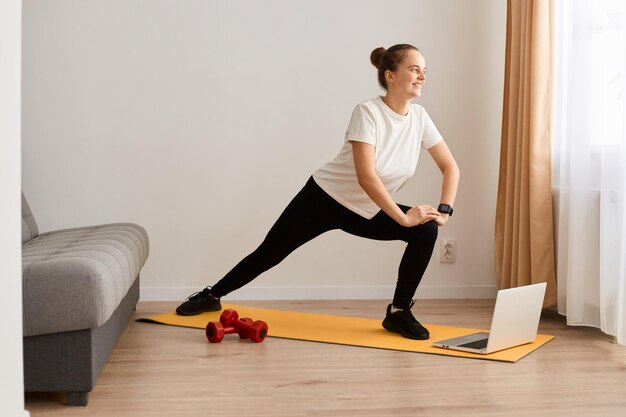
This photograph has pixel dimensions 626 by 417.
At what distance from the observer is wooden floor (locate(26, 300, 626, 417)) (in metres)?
2.03

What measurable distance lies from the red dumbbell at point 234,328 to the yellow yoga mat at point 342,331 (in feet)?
0.18

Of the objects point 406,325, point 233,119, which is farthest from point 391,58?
point 233,119

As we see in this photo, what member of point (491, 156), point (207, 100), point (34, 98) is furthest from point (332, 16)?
point (34, 98)

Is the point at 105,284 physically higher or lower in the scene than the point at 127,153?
lower

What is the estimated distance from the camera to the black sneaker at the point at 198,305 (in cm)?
328

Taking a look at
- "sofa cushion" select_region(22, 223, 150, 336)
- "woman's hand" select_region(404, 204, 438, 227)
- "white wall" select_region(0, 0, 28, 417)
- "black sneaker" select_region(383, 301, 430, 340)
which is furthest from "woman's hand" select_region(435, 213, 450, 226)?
"white wall" select_region(0, 0, 28, 417)

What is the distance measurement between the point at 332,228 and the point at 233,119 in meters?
1.01

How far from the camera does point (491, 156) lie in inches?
157

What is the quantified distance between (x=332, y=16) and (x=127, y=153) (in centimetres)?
116

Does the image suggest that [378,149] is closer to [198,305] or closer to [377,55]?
[377,55]

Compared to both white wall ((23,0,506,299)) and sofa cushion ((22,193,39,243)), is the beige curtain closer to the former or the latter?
white wall ((23,0,506,299))

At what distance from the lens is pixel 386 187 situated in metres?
3.01

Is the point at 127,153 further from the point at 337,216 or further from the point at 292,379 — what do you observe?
the point at 292,379

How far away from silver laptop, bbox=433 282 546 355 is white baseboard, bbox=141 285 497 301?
3.57ft
